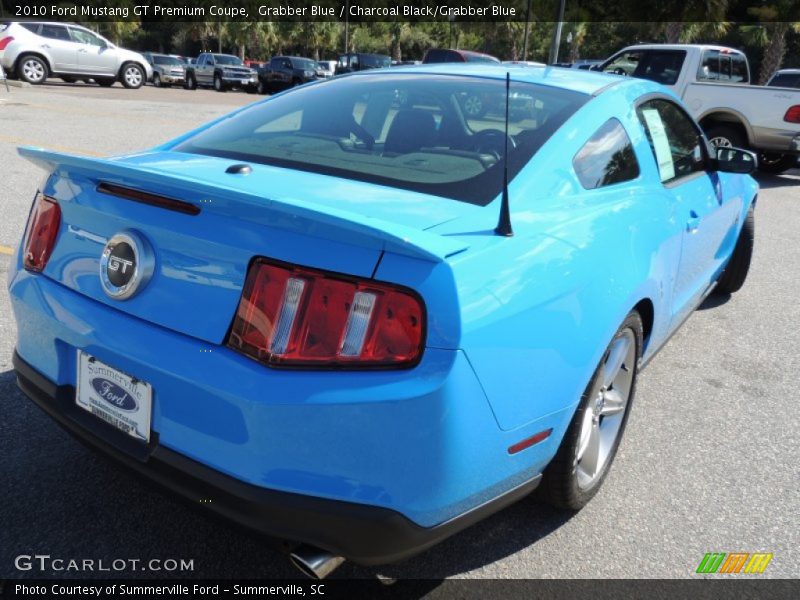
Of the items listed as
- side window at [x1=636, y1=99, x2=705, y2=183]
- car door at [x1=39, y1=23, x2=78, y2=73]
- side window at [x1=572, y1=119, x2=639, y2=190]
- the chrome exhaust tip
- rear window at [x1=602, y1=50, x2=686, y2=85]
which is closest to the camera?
the chrome exhaust tip

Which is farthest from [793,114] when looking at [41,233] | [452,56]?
[41,233]

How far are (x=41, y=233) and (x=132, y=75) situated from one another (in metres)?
21.6

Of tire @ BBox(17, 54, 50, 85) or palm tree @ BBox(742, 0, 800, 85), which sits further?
palm tree @ BBox(742, 0, 800, 85)

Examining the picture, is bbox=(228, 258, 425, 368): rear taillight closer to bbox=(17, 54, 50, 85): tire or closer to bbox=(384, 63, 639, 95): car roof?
bbox=(384, 63, 639, 95): car roof

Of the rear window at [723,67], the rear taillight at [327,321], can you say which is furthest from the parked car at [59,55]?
the rear taillight at [327,321]

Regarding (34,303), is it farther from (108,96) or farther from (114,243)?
(108,96)

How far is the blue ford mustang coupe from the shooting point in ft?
5.17

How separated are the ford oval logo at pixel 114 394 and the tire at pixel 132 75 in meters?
21.9

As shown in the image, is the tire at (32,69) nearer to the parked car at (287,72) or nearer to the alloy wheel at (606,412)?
the parked car at (287,72)

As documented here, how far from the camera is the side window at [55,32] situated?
19406 mm

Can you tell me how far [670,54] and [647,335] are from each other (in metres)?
10.1

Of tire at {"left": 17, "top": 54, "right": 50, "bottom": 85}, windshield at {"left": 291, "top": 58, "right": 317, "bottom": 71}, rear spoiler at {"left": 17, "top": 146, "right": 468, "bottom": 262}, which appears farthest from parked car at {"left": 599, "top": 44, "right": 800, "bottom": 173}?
windshield at {"left": 291, "top": 58, "right": 317, "bottom": 71}

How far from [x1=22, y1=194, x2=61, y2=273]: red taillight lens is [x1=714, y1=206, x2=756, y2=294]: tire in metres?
4.18

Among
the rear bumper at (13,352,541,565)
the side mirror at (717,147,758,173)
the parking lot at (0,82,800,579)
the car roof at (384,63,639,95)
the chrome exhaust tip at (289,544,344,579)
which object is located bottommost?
the parking lot at (0,82,800,579)
